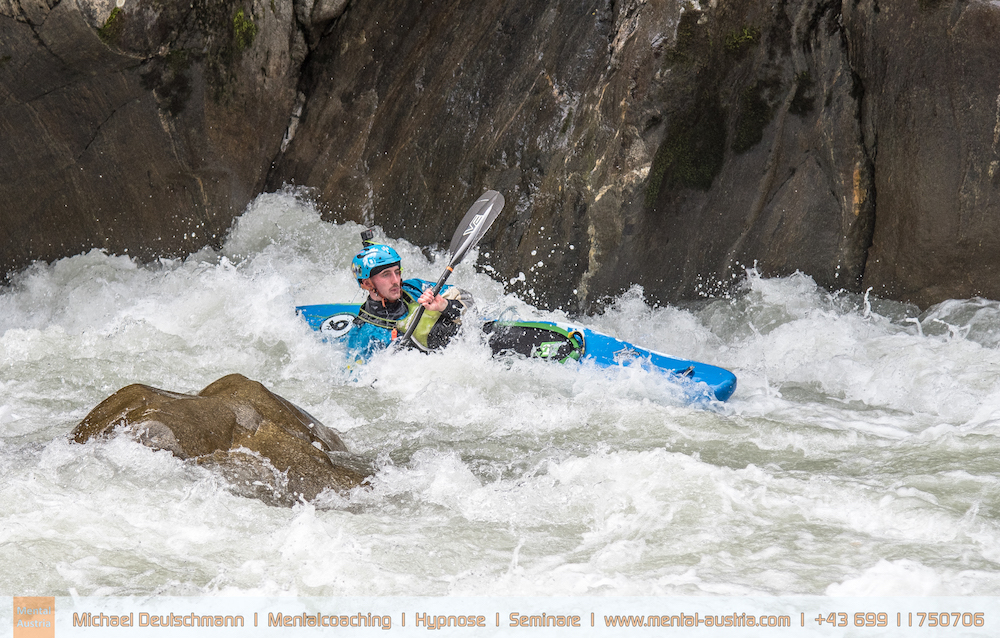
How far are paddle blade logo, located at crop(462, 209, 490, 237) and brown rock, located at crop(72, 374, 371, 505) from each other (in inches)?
94.0

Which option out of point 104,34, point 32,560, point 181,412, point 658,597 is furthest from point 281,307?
point 658,597

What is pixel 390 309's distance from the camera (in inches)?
208

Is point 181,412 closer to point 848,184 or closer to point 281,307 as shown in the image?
point 281,307

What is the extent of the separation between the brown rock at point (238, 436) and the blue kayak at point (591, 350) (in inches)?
69.4

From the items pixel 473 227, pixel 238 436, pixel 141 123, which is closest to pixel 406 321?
pixel 473 227

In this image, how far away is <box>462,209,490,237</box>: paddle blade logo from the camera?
5689 millimetres

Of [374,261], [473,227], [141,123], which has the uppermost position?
[141,123]

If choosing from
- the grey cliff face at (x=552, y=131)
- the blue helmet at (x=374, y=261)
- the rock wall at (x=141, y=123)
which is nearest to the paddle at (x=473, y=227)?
the blue helmet at (x=374, y=261)

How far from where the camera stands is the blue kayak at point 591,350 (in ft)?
15.5

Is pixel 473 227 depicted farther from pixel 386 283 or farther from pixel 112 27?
pixel 112 27

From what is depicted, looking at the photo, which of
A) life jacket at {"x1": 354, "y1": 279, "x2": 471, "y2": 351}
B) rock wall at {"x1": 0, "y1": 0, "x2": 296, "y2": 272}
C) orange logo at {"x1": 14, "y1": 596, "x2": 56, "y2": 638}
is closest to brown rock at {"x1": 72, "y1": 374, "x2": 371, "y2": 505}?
orange logo at {"x1": 14, "y1": 596, "x2": 56, "y2": 638}

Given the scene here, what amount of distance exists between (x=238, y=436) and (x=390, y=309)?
202cm

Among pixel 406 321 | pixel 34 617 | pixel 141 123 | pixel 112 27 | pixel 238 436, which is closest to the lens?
pixel 34 617

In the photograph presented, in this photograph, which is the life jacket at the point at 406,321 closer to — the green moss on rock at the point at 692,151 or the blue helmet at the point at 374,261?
the blue helmet at the point at 374,261
